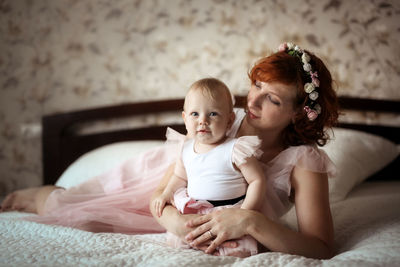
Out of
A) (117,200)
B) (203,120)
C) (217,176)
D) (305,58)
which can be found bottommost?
(117,200)

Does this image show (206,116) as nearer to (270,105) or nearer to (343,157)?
(270,105)

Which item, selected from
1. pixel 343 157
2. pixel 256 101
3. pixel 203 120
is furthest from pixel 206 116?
pixel 343 157

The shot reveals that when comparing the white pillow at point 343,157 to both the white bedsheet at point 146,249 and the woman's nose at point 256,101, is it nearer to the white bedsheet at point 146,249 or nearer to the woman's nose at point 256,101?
the white bedsheet at point 146,249

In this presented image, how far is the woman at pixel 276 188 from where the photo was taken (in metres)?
1.13

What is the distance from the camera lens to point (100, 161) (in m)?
2.15

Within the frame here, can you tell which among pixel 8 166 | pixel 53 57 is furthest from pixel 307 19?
pixel 8 166

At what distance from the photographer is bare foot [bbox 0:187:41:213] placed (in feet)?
6.30

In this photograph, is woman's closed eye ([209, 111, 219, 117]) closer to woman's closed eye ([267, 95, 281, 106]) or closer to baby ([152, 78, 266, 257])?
baby ([152, 78, 266, 257])

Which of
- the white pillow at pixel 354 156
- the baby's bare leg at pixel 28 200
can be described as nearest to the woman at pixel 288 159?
the white pillow at pixel 354 156

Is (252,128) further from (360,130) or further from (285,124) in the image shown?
(360,130)

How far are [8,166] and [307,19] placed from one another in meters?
2.66

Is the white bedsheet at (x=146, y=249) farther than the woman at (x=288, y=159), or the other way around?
the woman at (x=288, y=159)

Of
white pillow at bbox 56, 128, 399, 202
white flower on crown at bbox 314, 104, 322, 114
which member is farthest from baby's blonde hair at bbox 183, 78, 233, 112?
white pillow at bbox 56, 128, 399, 202

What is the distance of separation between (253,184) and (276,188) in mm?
213
